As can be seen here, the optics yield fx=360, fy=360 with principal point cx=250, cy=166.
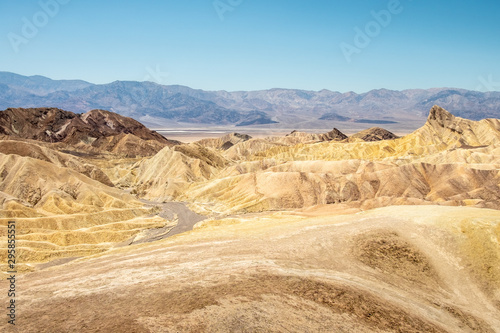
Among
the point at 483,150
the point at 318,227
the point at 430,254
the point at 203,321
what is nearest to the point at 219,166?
the point at 483,150

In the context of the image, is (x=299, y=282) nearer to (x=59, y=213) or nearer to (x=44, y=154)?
(x=59, y=213)

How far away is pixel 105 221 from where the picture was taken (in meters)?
77.1

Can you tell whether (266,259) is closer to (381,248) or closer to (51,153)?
(381,248)

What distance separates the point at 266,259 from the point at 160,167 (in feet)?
344

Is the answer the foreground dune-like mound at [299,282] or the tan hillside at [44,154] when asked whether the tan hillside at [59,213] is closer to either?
the tan hillside at [44,154]

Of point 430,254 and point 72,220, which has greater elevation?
point 430,254

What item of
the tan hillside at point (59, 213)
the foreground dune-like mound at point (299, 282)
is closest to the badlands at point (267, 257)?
the foreground dune-like mound at point (299, 282)

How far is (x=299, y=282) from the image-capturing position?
28531 mm

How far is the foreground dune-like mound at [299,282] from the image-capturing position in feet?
74.0

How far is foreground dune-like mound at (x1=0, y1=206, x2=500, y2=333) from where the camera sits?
22.6 metres

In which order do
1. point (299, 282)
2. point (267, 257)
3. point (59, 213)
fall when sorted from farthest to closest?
point (59, 213) < point (267, 257) < point (299, 282)

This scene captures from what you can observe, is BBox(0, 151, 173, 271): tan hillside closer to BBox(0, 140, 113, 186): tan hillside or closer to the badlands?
the badlands

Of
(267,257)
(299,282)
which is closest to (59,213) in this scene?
(267,257)

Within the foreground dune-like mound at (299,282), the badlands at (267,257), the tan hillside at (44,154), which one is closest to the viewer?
the foreground dune-like mound at (299,282)
